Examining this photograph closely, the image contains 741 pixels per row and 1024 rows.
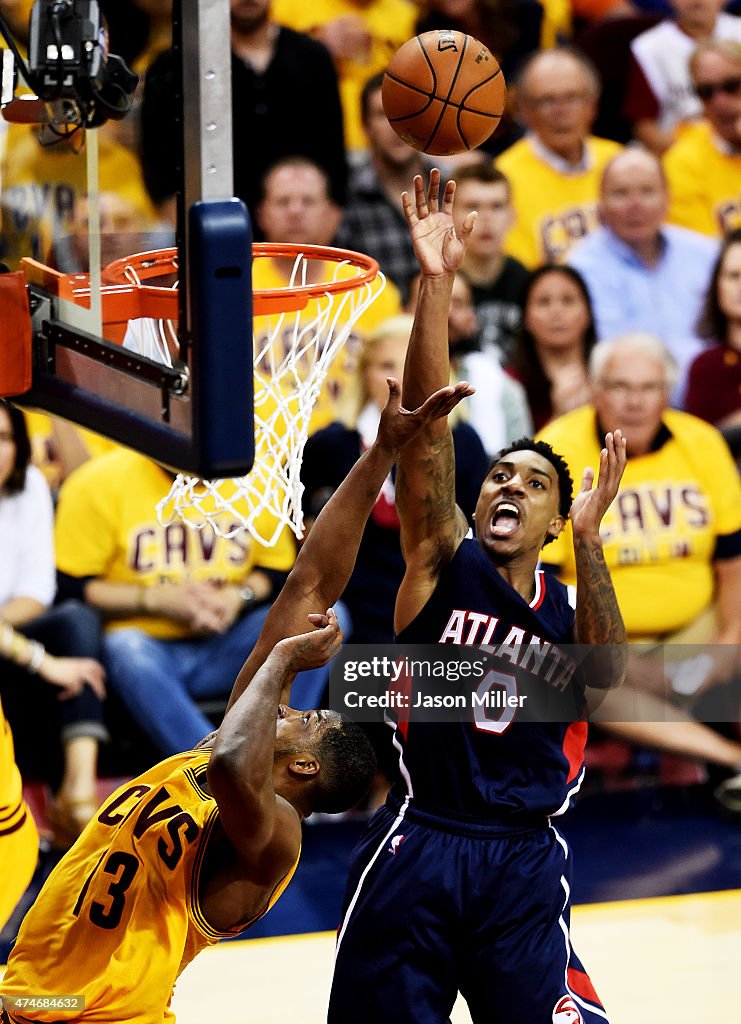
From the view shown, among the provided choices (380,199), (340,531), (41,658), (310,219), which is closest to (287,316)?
(340,531)

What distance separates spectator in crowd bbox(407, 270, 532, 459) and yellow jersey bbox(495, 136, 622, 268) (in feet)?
2.39

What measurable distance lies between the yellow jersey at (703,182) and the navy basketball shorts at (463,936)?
16.1ft

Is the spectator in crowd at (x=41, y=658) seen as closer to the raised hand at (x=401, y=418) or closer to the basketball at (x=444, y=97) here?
the basketball at (x=444, y=97)

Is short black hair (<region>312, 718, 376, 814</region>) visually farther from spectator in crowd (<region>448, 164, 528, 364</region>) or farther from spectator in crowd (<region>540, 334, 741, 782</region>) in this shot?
spectator in crowd (<region>448, 164, 528, 364</region>)

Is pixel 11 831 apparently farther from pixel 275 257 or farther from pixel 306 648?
pixel 275 257

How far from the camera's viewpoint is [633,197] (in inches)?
293

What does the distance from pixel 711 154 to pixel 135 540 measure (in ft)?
12.2

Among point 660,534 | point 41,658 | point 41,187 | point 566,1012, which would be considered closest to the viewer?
point 566,1012

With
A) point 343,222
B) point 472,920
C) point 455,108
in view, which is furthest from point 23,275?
point 343,222

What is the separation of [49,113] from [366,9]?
13.8 ft

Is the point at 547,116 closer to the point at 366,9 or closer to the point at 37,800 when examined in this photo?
the point at 366,9

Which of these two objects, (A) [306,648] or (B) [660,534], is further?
(B) [660,534]

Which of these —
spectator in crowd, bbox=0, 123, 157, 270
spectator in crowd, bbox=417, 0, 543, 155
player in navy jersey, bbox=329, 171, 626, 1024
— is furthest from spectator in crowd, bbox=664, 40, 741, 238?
player in navy jersey, bbox=329, 171, 626, 1024

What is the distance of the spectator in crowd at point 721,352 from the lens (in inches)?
287
